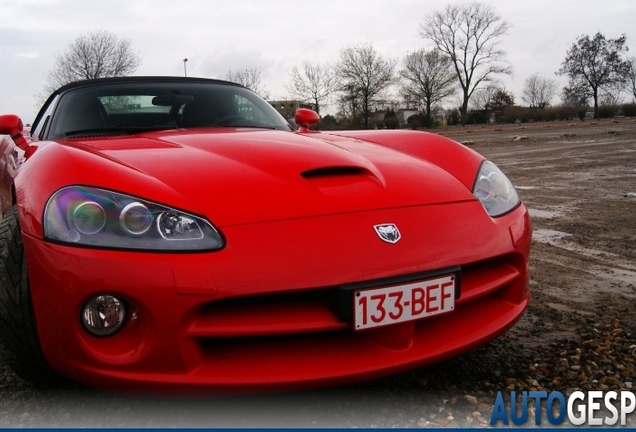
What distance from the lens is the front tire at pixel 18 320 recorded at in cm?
180

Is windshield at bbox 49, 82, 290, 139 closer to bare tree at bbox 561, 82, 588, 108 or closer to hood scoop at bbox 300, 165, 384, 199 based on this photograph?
hood scoop at bbox 300, 165, 384, 199

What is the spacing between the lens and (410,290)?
1759 millimetres

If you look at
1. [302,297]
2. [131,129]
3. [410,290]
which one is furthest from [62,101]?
[410,290]

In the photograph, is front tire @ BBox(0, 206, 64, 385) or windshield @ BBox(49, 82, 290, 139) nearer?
front tire @ BBox(0, 206, 64, 385)

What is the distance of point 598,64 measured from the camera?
163ft

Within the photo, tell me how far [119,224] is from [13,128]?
1.71m

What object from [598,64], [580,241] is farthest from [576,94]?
[580,241]

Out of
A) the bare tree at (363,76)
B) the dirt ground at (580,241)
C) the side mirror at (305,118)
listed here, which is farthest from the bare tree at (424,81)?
the side mirror at (305,118)

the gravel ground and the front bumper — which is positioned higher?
the front bumper

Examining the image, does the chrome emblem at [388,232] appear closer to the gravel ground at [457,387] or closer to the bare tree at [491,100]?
the gravel ground at [457,387]

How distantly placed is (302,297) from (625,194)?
18.5 ft

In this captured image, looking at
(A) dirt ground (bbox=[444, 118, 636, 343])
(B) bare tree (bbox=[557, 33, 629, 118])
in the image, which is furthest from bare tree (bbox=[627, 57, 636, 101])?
(A) dirt ground (bbox=[444, 118, 636, 343])

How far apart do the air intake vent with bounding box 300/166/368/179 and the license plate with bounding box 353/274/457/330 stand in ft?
1.90

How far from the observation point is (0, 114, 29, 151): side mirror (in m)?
3.03
